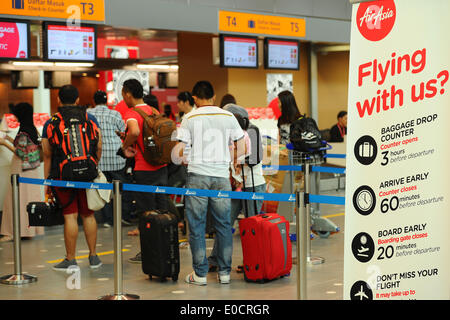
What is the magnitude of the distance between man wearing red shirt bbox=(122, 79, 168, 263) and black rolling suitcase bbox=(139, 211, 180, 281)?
767 millimetres

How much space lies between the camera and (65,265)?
6.70 metres

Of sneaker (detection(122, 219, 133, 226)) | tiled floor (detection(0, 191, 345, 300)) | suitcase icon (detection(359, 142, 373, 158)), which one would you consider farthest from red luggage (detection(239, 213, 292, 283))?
sneaker (detection(122, 219, 133, 226))

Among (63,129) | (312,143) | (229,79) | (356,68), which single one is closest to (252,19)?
(229,79)

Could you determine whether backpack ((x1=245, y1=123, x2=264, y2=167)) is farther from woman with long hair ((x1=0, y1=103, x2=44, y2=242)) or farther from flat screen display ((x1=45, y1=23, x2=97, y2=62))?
flat screen display ((x1=45, y1=23, x2=97, y2=62))

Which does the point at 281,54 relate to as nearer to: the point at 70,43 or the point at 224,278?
the point at 70,43

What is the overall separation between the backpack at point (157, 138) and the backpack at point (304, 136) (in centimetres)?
136

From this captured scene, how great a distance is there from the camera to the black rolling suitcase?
6.02m

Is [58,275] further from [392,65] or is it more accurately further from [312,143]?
[392,65]

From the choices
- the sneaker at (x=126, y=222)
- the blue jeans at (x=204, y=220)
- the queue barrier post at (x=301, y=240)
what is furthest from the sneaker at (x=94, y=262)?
the queue barrier post at (x=301, y=240)

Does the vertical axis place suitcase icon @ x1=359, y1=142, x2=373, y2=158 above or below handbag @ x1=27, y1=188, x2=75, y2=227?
above

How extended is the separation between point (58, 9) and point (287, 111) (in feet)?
10.5

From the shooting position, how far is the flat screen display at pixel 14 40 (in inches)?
334

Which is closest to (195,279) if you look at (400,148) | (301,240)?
(301,240)

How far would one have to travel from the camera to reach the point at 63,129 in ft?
20.9
